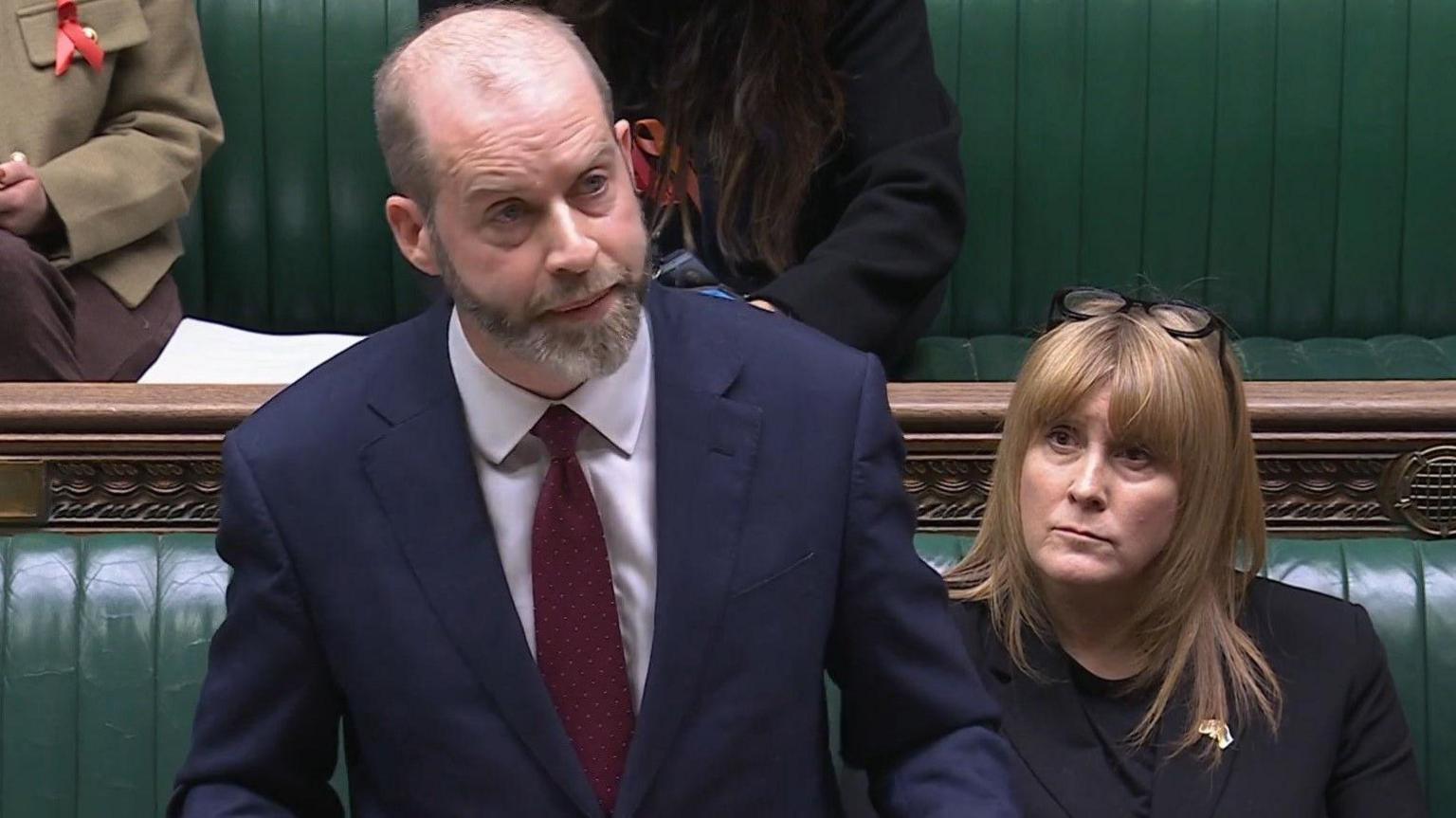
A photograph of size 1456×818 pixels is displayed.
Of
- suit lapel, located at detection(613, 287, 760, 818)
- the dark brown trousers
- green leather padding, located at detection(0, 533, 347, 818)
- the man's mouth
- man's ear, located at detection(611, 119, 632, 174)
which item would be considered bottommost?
green leather padding, located at detection(0, 533, 347, 818)

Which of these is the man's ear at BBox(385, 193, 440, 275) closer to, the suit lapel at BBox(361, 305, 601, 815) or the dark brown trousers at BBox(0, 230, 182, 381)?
the suit lapel at BBox(361, 305, 601, 815)

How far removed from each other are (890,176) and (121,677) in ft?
3.07

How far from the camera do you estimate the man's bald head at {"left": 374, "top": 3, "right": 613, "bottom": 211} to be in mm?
1230

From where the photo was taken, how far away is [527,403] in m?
1.28

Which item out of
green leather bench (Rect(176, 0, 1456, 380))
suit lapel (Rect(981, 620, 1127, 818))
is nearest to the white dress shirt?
suit lapel (Rect(981, 620, 1127, 818))

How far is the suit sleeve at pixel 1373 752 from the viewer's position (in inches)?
64.9

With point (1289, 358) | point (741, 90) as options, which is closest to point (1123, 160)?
point (1289, 358)

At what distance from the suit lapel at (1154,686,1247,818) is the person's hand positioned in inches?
54.5

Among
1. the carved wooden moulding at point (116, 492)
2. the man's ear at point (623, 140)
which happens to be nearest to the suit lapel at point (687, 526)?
the man's ear at point (623, 140)

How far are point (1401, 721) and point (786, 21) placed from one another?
38.2 inches

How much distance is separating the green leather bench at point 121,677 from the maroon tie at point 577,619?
0.63 meters

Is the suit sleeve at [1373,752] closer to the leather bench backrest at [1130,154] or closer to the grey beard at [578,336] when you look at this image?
the grey beard at [578,336]

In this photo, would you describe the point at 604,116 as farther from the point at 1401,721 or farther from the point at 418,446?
the point at 1401,721

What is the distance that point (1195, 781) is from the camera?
164 cm
